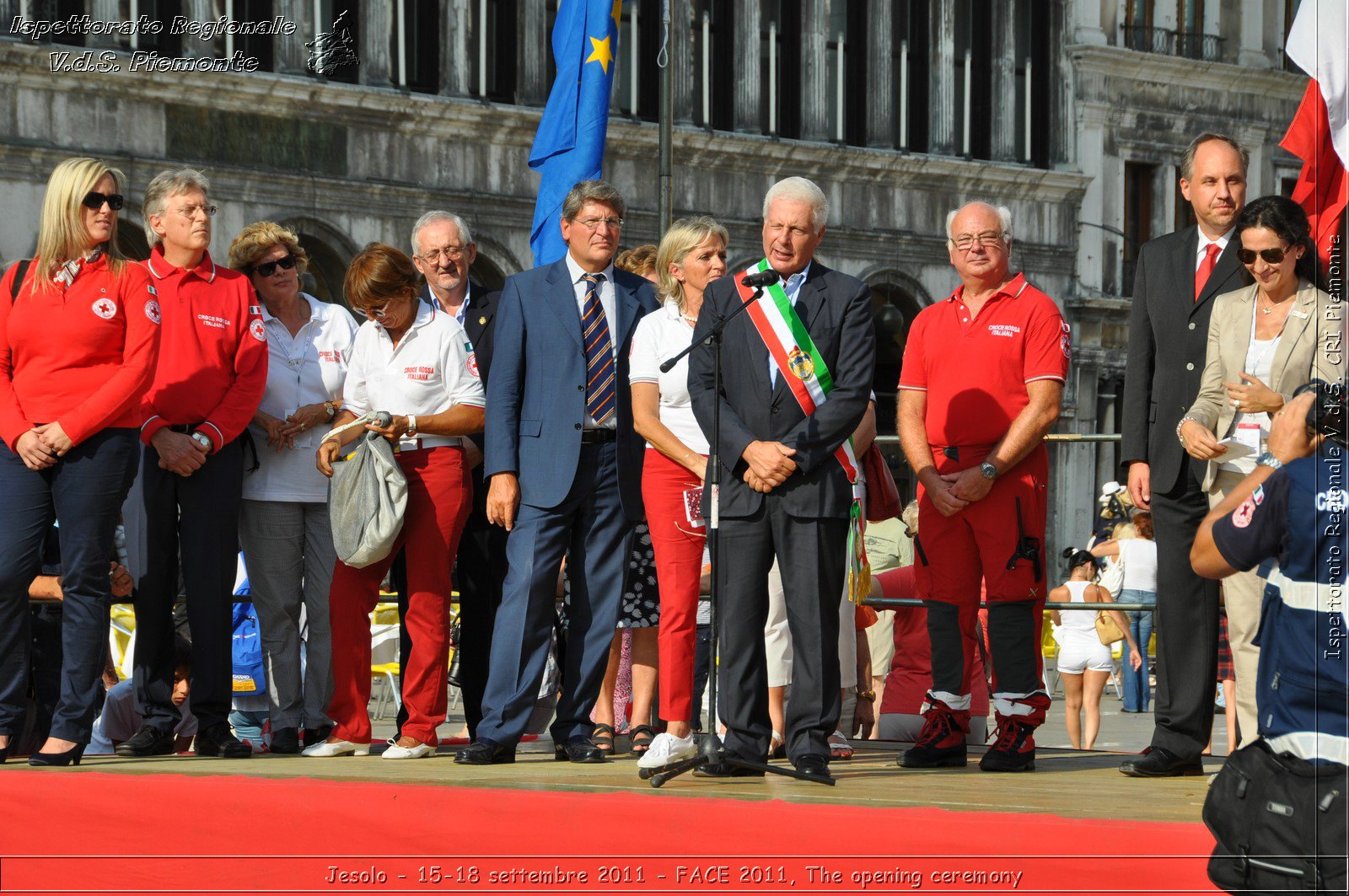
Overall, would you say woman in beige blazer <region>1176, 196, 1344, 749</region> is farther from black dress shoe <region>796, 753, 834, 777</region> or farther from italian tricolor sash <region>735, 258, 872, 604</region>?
black dress shoe <region>796, 753, 834, 777</region>

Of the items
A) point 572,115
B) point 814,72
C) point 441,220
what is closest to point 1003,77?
point 814,72

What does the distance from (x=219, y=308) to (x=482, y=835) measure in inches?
116

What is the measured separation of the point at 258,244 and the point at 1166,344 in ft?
12.2

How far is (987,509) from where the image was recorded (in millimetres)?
7691

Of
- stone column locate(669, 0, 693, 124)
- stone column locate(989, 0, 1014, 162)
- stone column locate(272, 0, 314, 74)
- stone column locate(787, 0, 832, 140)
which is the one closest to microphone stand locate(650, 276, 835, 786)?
stone column locate(272, 0, 314, 74)

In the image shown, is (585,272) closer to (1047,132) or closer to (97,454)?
(97,454)

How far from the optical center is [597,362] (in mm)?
8016

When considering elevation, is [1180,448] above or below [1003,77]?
below

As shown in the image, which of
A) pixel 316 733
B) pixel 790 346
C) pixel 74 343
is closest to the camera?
pixel 790 346

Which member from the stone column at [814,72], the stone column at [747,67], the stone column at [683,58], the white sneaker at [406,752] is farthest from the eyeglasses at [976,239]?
the stone column at [814,72]

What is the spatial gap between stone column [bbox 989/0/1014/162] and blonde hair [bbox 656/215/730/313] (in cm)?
2388

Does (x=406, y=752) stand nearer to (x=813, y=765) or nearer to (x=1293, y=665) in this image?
(x=813, y=765)

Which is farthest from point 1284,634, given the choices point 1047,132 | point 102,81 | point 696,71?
point 1047,132

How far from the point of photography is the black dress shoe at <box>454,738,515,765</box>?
24.9ft
